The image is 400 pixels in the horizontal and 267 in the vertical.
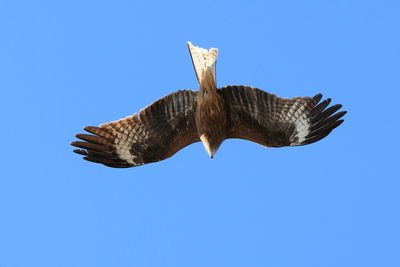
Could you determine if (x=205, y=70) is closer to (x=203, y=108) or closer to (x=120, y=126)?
(x=203, y=108)

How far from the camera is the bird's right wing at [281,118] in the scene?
12312 mm

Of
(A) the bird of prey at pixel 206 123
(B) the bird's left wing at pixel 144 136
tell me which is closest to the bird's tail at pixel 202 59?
(A) the bird of prey at pixel 206 123

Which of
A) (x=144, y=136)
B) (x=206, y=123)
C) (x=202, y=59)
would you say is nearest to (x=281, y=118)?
(x=206, y=123)

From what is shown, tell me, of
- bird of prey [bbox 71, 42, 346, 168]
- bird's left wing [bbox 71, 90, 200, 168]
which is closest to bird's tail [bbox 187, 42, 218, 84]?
bird of prey [bbox 71, 42, 346, 168]

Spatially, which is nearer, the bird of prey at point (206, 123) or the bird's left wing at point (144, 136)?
the bird of prey at point (206, 123)

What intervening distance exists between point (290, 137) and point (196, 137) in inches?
61.3

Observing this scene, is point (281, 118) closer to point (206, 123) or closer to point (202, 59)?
point (206, 123)

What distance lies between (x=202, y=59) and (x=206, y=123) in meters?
1.10

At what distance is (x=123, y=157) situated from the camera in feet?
41.8

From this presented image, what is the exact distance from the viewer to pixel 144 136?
12625 millimetres

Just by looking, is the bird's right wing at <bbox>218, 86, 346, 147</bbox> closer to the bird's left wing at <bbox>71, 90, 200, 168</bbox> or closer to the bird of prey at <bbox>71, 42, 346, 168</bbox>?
the bird of prey at <bbox>71, 42, 346, 168</bbox>

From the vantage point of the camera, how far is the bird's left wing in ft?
40.6

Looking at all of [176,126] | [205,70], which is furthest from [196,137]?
[205,70]

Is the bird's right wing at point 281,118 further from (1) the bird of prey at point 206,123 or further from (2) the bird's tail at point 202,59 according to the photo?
(2) the bird's tail at point 202,59
